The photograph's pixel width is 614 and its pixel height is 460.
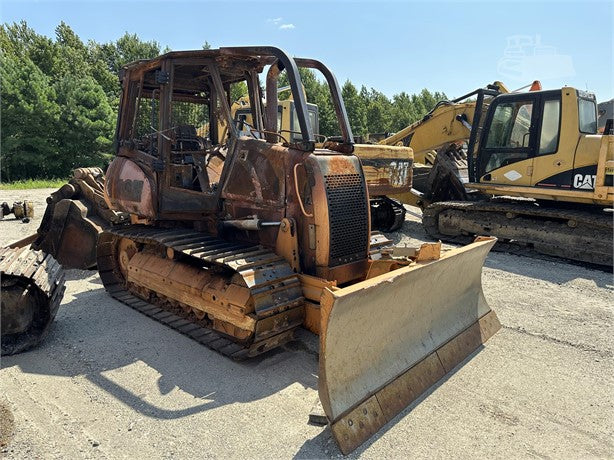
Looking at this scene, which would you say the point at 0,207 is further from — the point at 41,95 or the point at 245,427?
the point at 41,95

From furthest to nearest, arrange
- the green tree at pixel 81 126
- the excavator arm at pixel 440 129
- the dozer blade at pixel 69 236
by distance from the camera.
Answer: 1. the green tree at pixel 81 126
2. the excavator arm at pixel 440 129
3. the dozer blade at pixel 69 236

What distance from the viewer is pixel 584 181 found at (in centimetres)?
764

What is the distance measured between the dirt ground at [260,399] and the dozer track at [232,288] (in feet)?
0.50

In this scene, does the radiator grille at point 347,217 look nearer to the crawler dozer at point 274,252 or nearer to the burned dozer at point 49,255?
the crawler dozer at point 274,252

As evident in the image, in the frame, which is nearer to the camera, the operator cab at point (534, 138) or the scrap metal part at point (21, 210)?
the operator cab at point (534, 138)

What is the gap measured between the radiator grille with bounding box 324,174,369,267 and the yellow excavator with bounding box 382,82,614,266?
16.3ft

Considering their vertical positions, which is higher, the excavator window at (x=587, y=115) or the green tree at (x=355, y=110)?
the green tree at (x=355, y=110)

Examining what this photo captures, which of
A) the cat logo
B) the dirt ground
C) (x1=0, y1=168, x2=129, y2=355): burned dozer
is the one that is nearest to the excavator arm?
the cat logo

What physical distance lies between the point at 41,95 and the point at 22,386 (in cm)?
2535

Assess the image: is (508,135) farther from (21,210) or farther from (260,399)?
(21,210)

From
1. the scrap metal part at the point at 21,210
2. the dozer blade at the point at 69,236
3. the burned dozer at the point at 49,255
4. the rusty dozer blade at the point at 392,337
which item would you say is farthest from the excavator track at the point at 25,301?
the scrap metal part at the point at 21,210

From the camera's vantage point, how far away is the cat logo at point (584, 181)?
24.7 ft

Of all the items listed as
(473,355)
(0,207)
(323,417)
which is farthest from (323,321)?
(0,207)

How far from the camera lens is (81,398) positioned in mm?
3342
